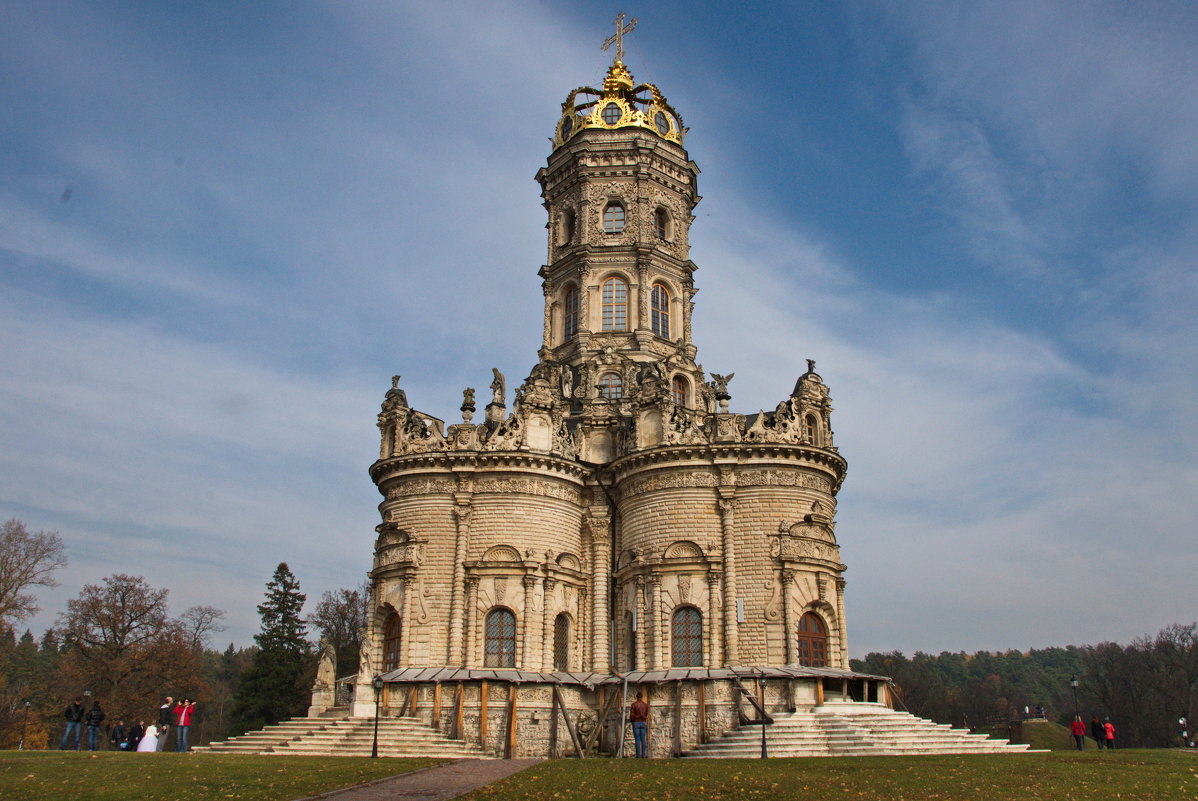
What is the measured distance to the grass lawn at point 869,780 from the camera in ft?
50.9

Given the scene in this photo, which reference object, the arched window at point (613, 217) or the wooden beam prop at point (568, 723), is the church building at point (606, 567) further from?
the arched window at point (613, 217)

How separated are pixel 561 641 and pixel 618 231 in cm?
1955

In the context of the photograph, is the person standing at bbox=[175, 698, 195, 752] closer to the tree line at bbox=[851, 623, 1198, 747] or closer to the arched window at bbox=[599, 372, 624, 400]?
the arched window at bbox=[599, 372, 624, 400]

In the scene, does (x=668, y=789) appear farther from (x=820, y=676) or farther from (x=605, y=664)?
(x=605, y=664)

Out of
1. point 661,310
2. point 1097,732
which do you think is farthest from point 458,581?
point 1097,732

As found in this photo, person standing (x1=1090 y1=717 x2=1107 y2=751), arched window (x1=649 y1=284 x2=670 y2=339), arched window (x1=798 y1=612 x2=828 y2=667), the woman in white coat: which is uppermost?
arched window (x1=649 y1=284 x2=670 y2=339)

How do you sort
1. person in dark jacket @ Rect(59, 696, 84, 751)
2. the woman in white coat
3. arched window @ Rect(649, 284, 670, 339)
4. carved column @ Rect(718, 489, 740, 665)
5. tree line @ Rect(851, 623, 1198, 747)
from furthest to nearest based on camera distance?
tree line @ Rect(851, 623, 1198, 747), arched window @ Rect(649, 284, 670, 339), carved column @ Rect(718, 489, 740, 665), person in dark jacket @ Rect(59, 696, 84, 751), the woman in white coat

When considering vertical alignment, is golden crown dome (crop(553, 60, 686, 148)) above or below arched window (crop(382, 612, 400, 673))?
above

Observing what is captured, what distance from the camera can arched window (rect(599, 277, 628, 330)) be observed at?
45.6 metres

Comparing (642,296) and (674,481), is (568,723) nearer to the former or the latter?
(674,481)

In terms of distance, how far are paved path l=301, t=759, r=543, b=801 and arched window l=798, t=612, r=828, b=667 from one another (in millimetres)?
14026

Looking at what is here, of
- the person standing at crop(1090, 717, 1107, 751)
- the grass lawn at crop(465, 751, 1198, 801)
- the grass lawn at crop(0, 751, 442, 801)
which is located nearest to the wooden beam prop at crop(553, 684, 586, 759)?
the grass lawn at crop(465, 751, 1198, 801)

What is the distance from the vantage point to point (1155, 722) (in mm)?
72875

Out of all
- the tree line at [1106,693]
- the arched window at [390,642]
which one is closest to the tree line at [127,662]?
the arched window at [390,642]
